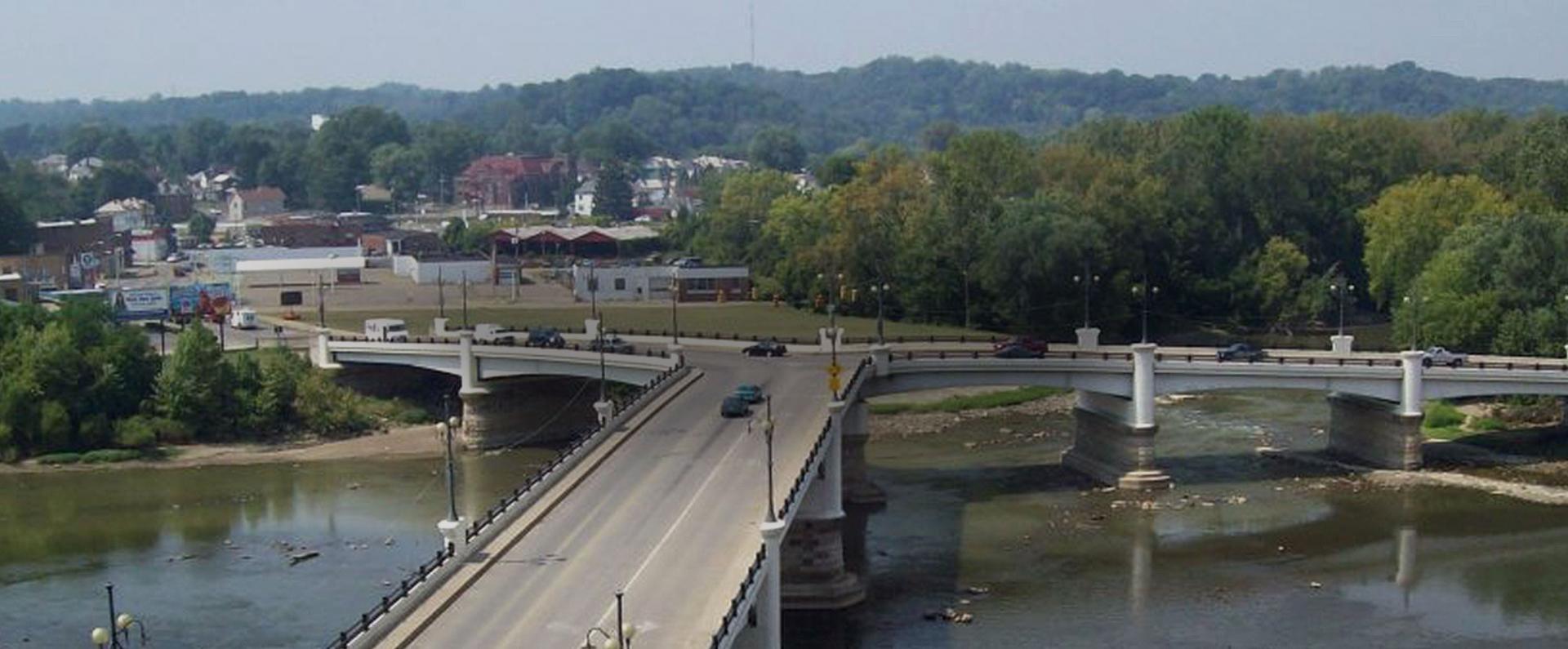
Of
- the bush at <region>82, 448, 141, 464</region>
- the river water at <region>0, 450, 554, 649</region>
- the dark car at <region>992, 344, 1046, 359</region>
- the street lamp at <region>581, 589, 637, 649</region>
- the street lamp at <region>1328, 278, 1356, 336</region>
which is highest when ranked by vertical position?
the street lamp at <region>1328, 278, 1356, 336</region>

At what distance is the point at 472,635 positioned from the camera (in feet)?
132

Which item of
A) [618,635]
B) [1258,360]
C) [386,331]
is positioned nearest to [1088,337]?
[1258,360]

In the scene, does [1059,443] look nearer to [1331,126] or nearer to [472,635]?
[472,635]

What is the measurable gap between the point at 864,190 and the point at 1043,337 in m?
21.2

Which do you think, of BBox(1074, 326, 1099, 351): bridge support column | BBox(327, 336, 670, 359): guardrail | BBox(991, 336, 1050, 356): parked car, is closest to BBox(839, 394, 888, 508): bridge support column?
BBox(991, 336, 1050, 356): parked car

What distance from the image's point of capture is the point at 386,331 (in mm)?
99062

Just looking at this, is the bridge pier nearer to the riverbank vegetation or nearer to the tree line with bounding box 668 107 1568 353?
the tree line with bounding box 668 107 1568 353

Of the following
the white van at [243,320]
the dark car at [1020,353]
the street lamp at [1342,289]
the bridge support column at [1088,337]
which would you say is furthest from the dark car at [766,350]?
the white van at [243,320]

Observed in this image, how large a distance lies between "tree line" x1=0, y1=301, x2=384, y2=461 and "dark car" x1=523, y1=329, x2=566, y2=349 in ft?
28.6

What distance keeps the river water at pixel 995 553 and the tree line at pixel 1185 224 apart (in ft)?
91.9

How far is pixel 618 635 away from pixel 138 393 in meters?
58.5

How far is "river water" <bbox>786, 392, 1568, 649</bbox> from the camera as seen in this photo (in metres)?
55.6

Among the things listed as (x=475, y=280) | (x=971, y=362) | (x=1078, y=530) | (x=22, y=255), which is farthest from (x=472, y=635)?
(x=22, y=255)

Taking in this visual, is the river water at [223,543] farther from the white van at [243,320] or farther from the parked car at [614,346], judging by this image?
the white van at [243,320]
